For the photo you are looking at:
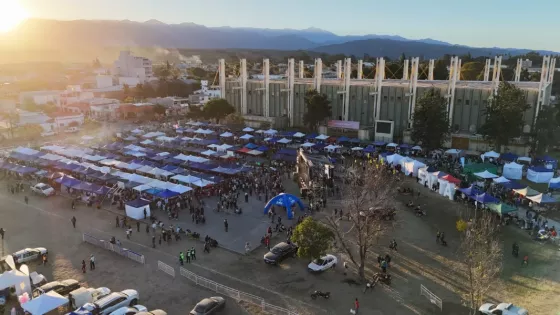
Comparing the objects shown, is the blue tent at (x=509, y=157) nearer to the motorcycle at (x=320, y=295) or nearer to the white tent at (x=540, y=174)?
the white tent at (x=540, y=174)

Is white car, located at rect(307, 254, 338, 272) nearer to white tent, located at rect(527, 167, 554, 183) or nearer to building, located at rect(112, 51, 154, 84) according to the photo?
white tent, located at rect(527, 167, 554, 183)

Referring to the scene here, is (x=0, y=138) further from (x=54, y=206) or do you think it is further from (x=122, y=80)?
(x=122, y=80)

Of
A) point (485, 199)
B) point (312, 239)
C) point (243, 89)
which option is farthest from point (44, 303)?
point (243, 89)

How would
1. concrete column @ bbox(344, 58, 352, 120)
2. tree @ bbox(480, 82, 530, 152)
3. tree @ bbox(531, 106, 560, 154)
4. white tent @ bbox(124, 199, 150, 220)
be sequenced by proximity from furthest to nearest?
1. concrete column @ bbox(344, 58, 352, 120)
2. tree @ bbox(531, 106, 560, 154)
3. tree @ bbox(480, 82, 530, 152)
4. white tent @ bbox(124, 199, 150, 220)

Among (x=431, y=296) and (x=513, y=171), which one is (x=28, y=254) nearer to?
(x=431, y=296)

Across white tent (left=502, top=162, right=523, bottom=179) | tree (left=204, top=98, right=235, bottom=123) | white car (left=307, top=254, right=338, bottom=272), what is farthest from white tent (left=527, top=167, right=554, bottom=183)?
tree (left=204, top=98, right=235, bottom=123)

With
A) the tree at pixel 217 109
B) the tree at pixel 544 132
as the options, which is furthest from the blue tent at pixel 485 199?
the tree at pixel 217 109

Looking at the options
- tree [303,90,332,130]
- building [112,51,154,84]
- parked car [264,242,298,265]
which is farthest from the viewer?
building [112,51,154,84]
